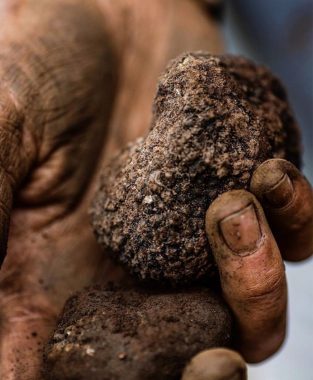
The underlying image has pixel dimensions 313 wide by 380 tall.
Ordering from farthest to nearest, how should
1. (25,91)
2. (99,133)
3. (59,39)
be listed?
(99,133)
(59,39)
(25,91)

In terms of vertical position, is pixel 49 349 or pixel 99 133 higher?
pixel 99 133

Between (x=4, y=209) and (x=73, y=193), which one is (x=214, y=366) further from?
(x=73, y=193)

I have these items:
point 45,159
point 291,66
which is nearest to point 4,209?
point 45,159

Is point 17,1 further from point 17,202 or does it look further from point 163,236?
point 163,236

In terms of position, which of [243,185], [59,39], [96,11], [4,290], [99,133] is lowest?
[4,290]

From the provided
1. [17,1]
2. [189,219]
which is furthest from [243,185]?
[17,1]

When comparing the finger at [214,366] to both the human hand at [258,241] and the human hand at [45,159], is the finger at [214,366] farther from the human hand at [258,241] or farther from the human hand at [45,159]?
the human hand at [45,159]

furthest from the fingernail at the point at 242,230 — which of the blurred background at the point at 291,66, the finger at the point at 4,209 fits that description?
the blurred background at the point at 291,66

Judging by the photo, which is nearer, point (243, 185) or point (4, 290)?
point (243, 185)

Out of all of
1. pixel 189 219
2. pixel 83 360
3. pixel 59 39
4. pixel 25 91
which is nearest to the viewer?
pixel 83 360
